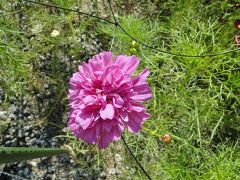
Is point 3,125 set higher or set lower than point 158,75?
lower

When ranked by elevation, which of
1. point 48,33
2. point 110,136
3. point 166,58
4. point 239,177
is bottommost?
point 239,177

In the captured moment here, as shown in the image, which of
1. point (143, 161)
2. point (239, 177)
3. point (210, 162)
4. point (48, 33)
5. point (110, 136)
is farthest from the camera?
point (48, 33)

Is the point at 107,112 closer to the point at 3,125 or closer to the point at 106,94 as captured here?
the point at 106,94

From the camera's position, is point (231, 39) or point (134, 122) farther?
point (231, 39)

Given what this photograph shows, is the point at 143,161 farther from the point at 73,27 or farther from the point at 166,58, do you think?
the point at 73,27

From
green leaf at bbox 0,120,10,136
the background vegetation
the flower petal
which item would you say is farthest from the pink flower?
green leaf at bbox 0,120,10,136

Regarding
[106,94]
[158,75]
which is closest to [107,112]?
[106,94]

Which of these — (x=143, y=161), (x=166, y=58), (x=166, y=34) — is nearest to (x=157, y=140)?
(x=143, y=161)

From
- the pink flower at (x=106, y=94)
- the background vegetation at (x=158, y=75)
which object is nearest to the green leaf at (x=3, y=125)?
the background vegetation at (x=158, y=75)

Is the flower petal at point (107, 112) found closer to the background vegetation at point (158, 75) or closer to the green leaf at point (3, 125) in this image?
the background vegetation at point (158, 75)
